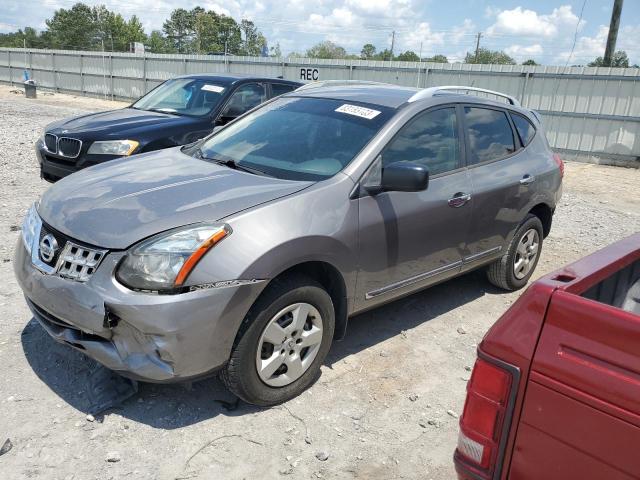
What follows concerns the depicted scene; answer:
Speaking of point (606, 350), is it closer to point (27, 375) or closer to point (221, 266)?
point (221, 266)

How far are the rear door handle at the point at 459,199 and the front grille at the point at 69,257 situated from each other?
2364 millimetres

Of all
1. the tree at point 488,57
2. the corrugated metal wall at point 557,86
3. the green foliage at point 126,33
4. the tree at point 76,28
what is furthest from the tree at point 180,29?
the corrugated metal wall at point 557,86

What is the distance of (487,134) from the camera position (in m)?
4.49

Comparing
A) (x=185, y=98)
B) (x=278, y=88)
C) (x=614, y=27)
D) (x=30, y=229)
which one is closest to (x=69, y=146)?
(x=185, y=98)

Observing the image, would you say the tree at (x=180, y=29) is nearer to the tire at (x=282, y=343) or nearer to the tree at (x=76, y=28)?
the tree at (x=76, y=28)

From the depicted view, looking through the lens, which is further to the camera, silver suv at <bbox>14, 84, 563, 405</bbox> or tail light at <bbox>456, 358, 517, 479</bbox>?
silver suv at <bbox>14, 84, 563, 405</bbox>

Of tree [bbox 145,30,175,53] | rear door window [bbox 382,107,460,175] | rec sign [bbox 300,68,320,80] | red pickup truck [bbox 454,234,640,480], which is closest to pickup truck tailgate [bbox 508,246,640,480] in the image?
red pickup truck [bbox 454,234,640,480]

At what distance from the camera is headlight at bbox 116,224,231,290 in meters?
2.64

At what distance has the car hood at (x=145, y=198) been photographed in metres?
2.80

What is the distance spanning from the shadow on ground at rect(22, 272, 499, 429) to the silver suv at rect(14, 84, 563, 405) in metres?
0.33

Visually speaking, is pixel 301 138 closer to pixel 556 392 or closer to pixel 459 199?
pixel 459 199

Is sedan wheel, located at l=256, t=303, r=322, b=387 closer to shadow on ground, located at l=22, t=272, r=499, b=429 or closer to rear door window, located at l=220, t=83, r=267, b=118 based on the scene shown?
shadow on ground, located at l=22, t=272, r=499, b=429

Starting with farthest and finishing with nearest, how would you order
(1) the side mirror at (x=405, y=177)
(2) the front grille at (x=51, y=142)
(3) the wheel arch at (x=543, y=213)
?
(2) the front grille at (x=51, y=142) < (3) the wheel arch at (x=543, y=213) < (1) the side mirror at (x=405, y=177)

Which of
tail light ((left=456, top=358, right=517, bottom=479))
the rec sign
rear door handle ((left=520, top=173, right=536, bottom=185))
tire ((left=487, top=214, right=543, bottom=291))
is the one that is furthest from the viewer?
the rec sign
